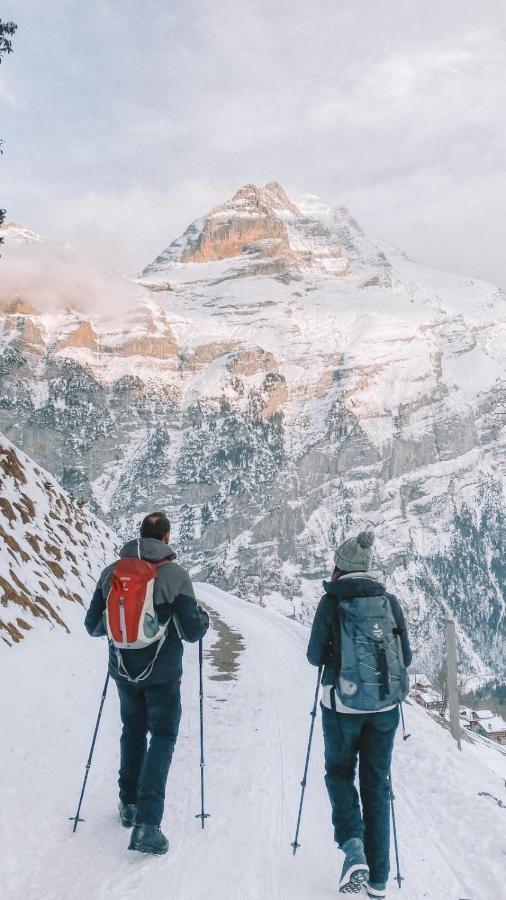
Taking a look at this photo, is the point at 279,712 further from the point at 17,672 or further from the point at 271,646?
the point at 271,646

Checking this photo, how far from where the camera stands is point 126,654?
17.7 ft

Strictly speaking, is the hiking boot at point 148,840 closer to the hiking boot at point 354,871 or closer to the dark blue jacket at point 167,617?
the dark blue jacket at point 167,617

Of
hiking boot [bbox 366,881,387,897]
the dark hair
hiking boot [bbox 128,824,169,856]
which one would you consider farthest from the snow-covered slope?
hiking boot [bbox 366,881,387,897]

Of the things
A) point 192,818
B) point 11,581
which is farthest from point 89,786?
point 11,581

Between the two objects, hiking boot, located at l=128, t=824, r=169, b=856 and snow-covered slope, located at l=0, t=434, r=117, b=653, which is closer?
hiking boot, located at l=128, t=824, r=169, b=856

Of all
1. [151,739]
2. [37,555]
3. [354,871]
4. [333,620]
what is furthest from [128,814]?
[37,555]

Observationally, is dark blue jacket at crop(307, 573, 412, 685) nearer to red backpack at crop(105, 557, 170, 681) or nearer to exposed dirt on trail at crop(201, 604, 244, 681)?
red backpack at crop(105, 557, 170, 681)

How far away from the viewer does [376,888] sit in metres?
4.84

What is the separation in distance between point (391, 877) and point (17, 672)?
577 cm

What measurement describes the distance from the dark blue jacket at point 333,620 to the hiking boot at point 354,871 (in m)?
1.19

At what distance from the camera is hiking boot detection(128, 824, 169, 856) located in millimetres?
5219

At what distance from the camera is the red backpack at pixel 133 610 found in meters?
5.27

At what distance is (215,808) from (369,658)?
8.99 ft

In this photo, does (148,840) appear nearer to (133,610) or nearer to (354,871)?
(354,871)
